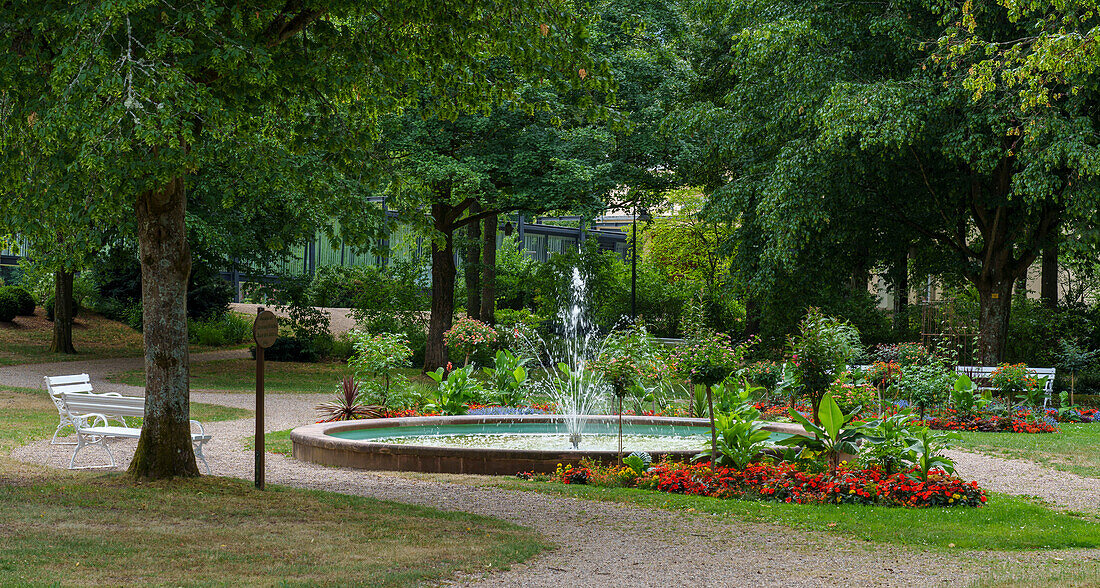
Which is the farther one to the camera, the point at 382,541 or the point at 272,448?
the point at 272,448

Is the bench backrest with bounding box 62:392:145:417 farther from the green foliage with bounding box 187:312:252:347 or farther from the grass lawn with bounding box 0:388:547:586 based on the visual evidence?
the green foliage with bounding box 187:312:252:347

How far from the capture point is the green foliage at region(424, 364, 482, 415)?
14070 millimetres

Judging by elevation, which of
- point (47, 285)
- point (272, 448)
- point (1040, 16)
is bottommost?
point (272, 448)

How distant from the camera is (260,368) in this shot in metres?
8.43

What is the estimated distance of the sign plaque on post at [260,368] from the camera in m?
8.33

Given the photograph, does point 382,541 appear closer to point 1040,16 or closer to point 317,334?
point 1040,16

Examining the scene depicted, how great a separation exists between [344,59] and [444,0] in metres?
1.10

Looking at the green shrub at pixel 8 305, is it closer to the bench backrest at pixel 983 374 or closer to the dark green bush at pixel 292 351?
the dark green bush at pixel 292 351

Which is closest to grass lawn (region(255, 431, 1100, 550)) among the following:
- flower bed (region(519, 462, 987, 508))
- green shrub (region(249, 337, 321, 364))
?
flower bed (region(519, 462, 987, 508))

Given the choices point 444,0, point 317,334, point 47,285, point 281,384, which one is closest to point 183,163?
point 444,0

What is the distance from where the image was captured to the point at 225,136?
804 cm

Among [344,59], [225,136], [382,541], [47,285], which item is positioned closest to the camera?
[382,541]

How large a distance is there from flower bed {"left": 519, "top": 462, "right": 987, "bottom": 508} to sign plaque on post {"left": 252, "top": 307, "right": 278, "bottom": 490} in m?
3.02

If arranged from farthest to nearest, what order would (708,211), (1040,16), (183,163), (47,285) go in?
(47,285), (708,211), (1040,16), (183,163)
